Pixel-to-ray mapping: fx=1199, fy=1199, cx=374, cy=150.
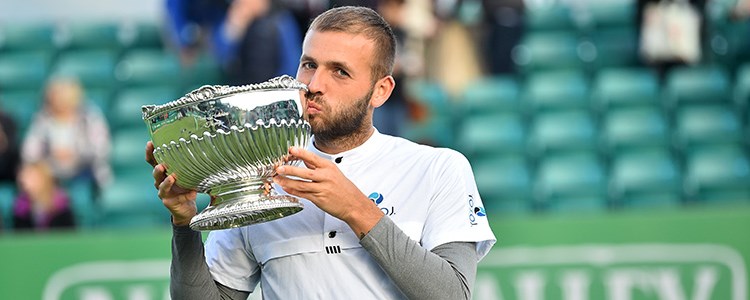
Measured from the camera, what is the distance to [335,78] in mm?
2498

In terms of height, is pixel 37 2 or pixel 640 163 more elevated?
pixel 37 2

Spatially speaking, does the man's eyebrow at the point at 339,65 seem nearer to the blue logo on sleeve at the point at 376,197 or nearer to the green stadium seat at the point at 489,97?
the blue logo on sleeve at the point at 376,197

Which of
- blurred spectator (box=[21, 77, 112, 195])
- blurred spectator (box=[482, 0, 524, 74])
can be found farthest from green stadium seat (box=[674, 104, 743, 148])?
blurred spectator (box=[21, 77, 112, 195])

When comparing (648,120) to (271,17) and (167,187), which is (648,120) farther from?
(167,187)

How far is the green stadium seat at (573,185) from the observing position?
22.7 feet

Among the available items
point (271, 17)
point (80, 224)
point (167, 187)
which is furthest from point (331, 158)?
point (80, 224)

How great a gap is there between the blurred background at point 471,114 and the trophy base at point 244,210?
144 inches

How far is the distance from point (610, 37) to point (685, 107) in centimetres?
78

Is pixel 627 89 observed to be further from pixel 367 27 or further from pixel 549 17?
pixel 367 27

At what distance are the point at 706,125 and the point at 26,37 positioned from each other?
15.5ft

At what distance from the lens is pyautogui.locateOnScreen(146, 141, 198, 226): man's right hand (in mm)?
2324

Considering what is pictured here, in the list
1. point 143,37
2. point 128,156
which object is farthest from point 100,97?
Result: point 128,156

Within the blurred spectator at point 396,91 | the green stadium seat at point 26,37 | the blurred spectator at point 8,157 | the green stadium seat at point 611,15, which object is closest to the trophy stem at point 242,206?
the blurred spectator at point 396,91

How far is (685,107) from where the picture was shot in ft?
23.9
